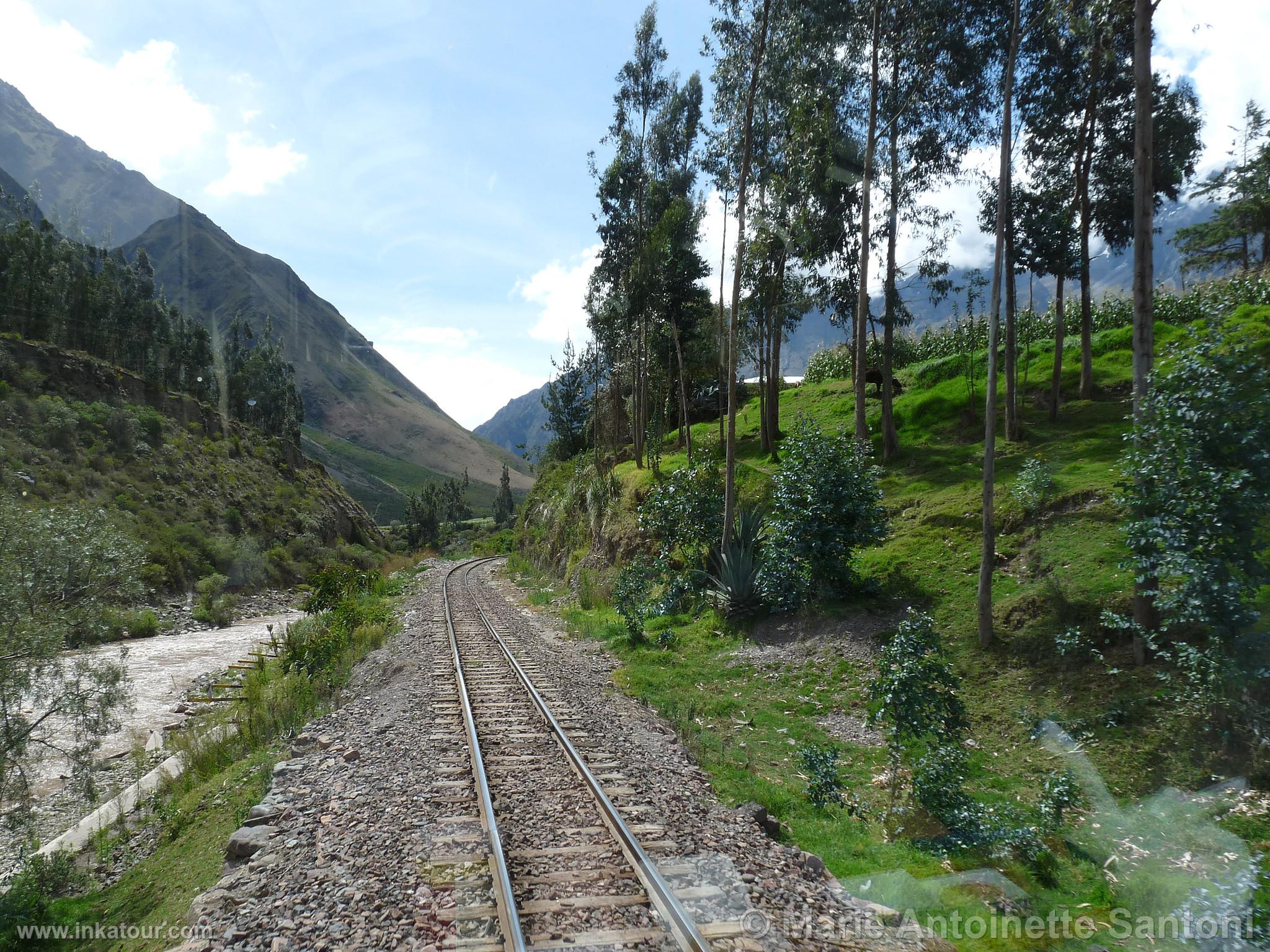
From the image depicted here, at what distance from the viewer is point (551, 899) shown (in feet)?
15.7

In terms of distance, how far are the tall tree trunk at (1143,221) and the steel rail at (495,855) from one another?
768 cm

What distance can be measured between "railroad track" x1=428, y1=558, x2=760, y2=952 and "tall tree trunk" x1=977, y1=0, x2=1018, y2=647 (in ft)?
19.6

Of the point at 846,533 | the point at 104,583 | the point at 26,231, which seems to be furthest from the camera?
the point at 26,231

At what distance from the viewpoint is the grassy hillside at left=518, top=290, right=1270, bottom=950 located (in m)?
6.23

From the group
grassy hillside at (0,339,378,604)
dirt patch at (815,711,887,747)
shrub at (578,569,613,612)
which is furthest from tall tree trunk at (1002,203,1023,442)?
grassy hillside at (0,339,378,604)

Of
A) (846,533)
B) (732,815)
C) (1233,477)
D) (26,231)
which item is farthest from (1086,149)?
(26,231)

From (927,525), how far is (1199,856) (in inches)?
366

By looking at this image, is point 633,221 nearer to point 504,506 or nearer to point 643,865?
point 643,865

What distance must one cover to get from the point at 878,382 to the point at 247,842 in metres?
24.7

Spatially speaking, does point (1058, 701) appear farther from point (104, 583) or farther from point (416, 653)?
point (104, 583)

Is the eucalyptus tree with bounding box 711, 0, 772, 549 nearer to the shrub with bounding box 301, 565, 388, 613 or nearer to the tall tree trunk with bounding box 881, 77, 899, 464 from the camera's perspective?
the tall tree trunk with bounding box 881, 77, 899, 464

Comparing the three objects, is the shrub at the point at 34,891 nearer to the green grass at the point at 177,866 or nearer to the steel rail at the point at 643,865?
the green grass at the point at 177,866

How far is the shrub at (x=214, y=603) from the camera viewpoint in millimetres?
32375

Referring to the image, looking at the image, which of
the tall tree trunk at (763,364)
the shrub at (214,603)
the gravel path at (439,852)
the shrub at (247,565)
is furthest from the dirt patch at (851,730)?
the shrub at (247,565)
